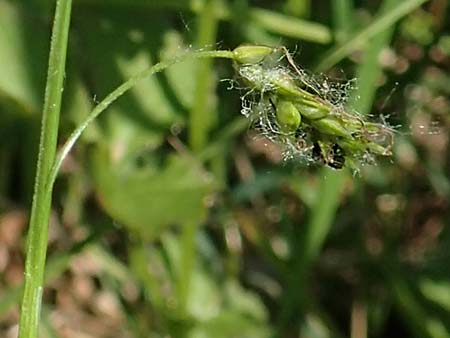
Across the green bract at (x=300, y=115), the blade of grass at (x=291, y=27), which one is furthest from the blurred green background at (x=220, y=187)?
the green bract at (x=300, y=115)

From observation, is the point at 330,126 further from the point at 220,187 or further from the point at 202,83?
the point at 220,187

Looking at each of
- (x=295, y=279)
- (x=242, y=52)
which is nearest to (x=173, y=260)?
(x=295, y=279)

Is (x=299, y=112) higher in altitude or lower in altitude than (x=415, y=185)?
lower

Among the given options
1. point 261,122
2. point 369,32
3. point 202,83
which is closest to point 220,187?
point 202,83

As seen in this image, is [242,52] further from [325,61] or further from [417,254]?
[417,254]

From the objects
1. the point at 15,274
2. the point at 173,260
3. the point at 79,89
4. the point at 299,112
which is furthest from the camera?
the point at 15,274

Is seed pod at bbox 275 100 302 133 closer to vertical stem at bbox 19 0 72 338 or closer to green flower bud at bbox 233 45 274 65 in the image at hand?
green flower bud at bbox 233 45 274 65

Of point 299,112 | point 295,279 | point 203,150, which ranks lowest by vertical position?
point 299,112

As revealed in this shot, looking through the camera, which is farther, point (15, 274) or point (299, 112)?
point (15, 274)
